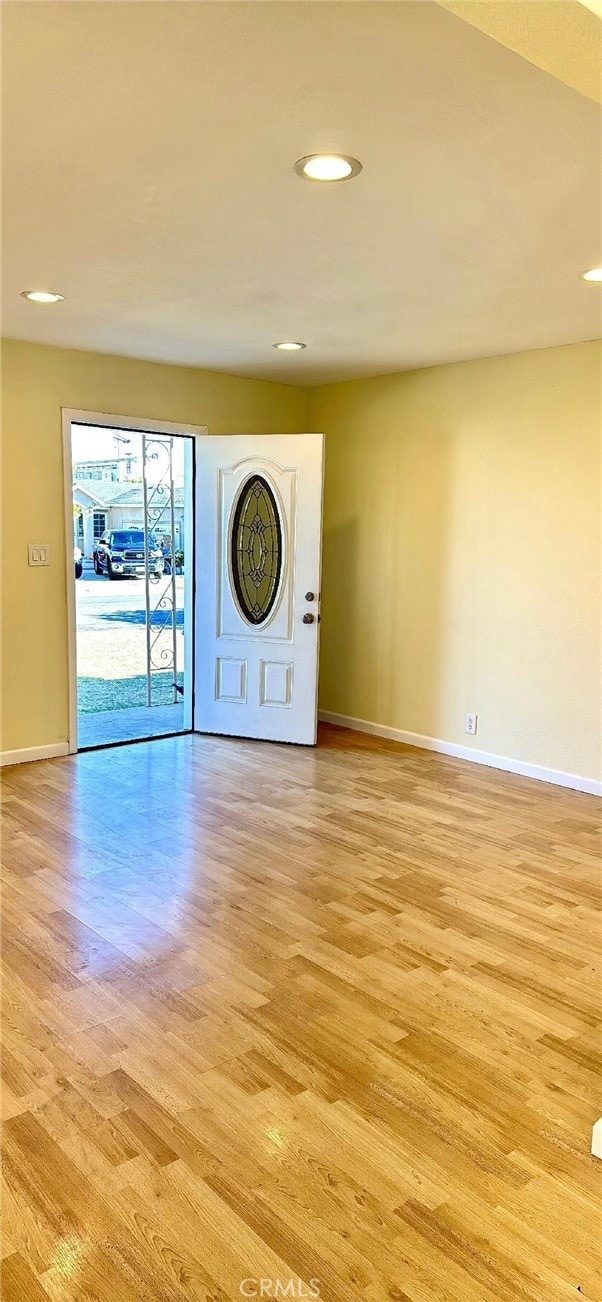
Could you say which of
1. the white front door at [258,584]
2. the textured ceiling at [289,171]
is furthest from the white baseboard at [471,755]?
the textured ceiling at [289,171]

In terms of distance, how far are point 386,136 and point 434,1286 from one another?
2.46m

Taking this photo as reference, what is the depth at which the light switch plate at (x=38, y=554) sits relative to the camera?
4672mm

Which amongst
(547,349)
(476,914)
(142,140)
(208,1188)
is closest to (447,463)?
(547,349)

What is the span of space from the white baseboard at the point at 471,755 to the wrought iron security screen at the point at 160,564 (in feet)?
4.95

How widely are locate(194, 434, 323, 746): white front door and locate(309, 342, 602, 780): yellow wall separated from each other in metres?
0.59

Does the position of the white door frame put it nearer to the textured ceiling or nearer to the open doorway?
the open doorway

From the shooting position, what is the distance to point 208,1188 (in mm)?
1731

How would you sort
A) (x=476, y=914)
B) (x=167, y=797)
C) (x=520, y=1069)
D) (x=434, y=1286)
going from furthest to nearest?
(x=167, y=797), (x=476, y=914), (x=520, y=1069), (x=434, y=1286)

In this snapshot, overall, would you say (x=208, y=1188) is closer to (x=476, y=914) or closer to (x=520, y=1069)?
(x=520, y=1069)

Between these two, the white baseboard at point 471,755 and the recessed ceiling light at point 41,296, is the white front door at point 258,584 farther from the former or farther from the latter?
the recessed ceiling light at point 41,296

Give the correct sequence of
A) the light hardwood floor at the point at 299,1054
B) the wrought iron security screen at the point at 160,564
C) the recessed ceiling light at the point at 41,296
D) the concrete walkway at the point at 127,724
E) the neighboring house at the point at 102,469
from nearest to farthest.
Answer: the light hardwood floor at the point at 299,1054
the recessed ceiling light at the point at 41,296
the concrete walkway at the point at 127,724
the wrought iron security screen at the point at 160,564
the neighboring house at the point at 102,469

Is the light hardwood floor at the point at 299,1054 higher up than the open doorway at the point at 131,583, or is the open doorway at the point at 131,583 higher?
the open doorway at the point at 131,583

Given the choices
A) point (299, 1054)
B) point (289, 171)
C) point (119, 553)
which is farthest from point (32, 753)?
point (119, 553)

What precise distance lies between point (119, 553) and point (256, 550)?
5765 mm
